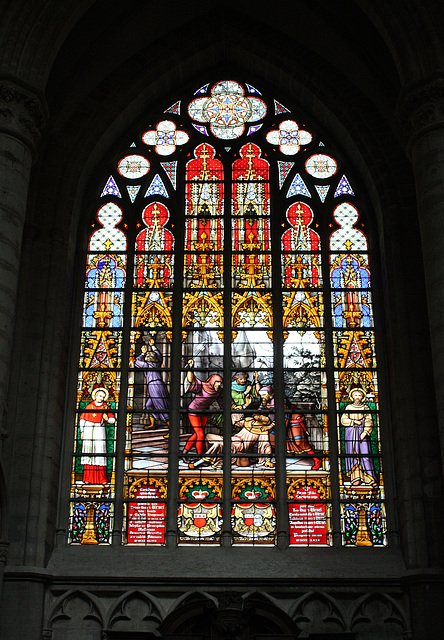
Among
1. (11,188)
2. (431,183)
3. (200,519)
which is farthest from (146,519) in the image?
(431,183)

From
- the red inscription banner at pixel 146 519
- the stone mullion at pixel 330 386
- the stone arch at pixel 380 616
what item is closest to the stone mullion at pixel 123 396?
the red inscription banner at pixel 146 519

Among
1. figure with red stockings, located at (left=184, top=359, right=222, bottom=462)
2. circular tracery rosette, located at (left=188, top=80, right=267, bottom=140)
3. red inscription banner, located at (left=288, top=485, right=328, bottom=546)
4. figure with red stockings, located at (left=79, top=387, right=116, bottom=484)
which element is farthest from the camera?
circular tracery rosette, located at (left=188, top=80, right=267, bottom=140)

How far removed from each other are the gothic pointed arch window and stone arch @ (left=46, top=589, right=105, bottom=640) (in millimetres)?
883

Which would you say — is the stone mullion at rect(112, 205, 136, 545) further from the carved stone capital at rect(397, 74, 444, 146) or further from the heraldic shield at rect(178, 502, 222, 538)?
the carved stone capital at rect(397, 74, 444, 146)

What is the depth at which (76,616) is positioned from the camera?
1185 centimetres

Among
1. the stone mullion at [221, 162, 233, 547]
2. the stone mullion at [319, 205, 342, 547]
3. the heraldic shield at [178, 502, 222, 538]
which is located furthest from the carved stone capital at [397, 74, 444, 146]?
the heraldic shield at [178, 502, 222, 538]

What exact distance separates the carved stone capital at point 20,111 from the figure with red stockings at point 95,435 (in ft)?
11.7

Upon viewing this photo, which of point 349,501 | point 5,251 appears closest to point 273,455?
point 349,501

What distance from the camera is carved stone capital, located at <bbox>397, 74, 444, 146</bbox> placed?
469 inches

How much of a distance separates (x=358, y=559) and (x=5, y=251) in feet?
18.6

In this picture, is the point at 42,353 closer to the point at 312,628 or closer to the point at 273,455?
the point at 273,455

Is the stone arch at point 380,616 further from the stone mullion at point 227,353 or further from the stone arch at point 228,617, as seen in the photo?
the stone mullion at point 227,353

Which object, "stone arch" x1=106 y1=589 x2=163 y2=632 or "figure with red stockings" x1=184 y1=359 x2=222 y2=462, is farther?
"figure with red stockings" x1=184 y1=359 x2=222 y2=462

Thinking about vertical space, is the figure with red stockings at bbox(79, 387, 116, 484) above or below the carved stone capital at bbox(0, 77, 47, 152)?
below
